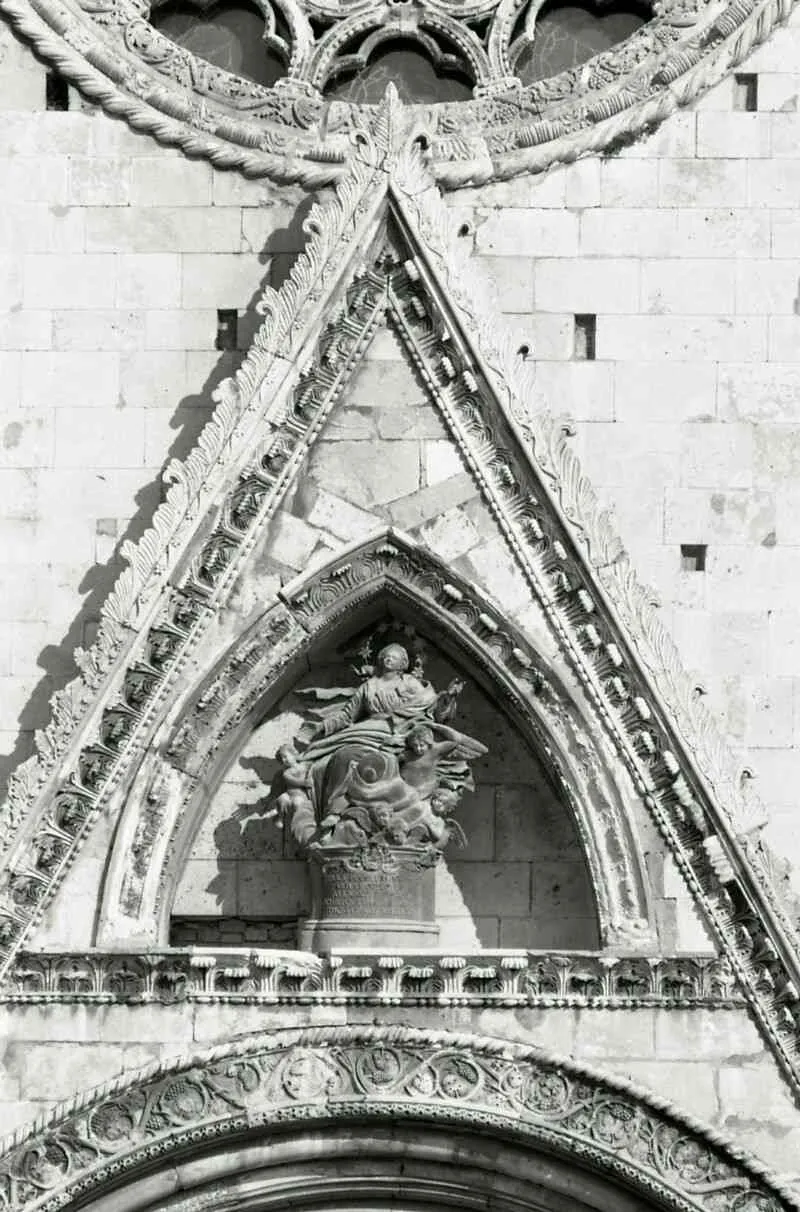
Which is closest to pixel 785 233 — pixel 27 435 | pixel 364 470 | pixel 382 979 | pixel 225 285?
pixel 364 470

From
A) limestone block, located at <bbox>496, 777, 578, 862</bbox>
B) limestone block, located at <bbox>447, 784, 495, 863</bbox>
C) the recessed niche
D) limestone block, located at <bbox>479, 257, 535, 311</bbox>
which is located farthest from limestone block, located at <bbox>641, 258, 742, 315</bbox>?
limestone block, located at <bbox>447, 784, 495, 863</bbox>

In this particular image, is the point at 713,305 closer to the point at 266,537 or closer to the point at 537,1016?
the point at 266,537

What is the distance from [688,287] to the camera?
Answer: 15.2m

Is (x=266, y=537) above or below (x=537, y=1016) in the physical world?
above

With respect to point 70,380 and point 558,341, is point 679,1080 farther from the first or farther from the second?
point 70,380

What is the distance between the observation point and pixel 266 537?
14.6 metres

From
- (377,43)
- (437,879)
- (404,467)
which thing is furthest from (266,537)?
(377,43)

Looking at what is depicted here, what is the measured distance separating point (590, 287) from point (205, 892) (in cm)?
304

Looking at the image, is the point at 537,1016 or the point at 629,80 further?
the point at 629,80

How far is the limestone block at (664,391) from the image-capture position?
15.0m

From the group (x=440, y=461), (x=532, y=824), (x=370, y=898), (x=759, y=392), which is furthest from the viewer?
(x=759, y=392)

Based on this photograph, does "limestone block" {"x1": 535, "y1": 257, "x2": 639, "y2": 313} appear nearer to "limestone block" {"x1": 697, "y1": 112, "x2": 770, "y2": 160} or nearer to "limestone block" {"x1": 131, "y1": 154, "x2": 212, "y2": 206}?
"limestone block" {"x1": 697, "y1": 112, "x2": 770, "y2": 160}

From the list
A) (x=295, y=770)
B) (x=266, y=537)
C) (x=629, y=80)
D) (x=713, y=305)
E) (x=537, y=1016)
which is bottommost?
(x=537, y=1016)

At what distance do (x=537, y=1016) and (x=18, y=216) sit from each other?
414 centimetres
